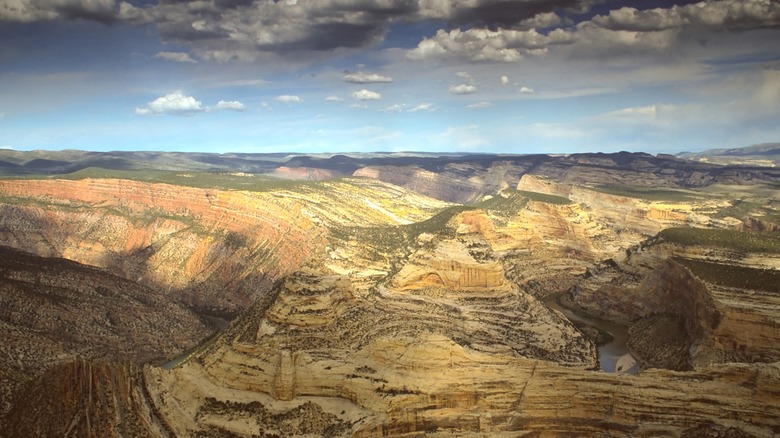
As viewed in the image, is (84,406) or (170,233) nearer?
(84,406)

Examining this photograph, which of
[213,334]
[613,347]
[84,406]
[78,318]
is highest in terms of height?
[84,406]

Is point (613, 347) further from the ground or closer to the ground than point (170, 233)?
closer to the ground

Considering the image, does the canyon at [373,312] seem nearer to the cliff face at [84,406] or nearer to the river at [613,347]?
the cliff face at [84,406]

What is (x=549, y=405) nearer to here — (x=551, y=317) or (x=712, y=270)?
(x=551, y=317)

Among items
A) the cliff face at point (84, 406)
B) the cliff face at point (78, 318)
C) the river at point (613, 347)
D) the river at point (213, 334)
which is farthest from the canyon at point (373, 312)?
the river at point (613, 347)

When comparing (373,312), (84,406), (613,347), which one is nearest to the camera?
(84,406)

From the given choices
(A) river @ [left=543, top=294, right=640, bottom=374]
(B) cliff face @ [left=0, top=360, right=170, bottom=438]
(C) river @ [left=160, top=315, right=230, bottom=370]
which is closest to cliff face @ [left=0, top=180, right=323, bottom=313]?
(C) river @ [left=160, top=315, right=230, bottom=370]

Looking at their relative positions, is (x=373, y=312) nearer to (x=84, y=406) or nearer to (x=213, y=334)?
(x=84, y=406)

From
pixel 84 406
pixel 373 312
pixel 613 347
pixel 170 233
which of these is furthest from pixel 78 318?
pixel 613 347
